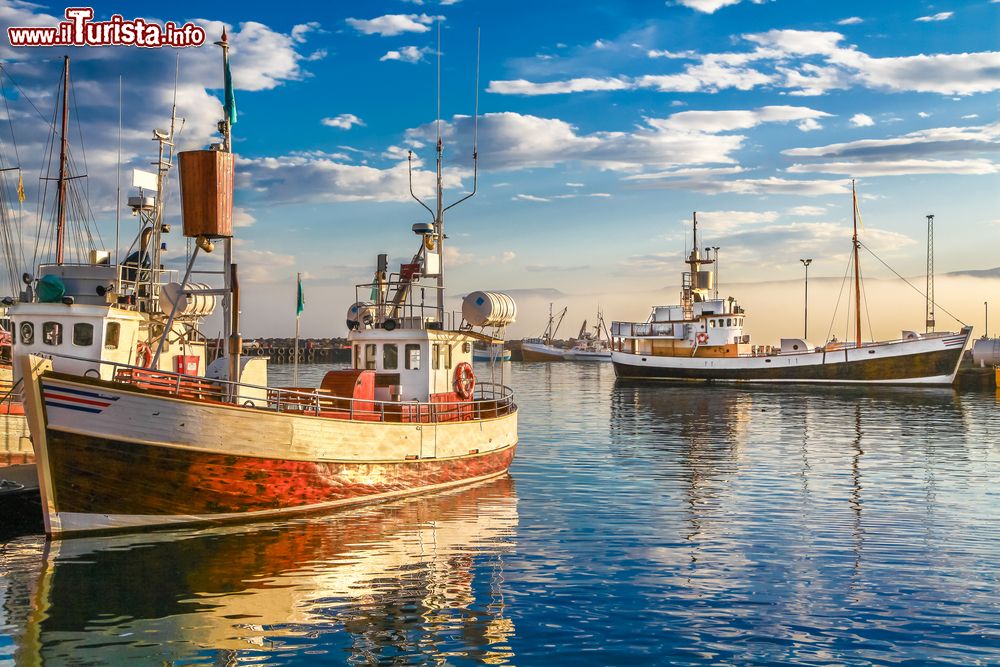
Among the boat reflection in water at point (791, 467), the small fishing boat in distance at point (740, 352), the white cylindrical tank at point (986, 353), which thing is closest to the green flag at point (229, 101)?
the boat reflection in water at point (791, 467)

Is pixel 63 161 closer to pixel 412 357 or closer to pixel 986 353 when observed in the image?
pixel 412 357

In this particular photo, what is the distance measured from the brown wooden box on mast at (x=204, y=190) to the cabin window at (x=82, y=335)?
6630 millimetres

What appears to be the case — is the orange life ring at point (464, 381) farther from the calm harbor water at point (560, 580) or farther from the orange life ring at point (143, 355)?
the orange life ring at point (143, 355)

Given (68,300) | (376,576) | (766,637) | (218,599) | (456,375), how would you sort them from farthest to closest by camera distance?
(456,375), (68,300), (376,576), (218,599), (766,637)

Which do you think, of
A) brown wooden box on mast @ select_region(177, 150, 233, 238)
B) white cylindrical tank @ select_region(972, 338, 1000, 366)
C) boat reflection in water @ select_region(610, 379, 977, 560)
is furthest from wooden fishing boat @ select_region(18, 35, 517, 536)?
white cylindrical tank @ select_region(972, 338, 1000, 366)

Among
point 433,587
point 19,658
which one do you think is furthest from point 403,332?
point 19,658

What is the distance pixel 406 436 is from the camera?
2197cm

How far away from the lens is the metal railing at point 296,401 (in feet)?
59.0

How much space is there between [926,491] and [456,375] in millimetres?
14191

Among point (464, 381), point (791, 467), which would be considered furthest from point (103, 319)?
point (791, 467)

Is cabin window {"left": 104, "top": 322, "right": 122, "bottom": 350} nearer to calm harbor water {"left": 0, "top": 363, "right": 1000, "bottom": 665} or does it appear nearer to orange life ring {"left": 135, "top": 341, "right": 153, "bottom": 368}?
orange life ring {"left": 135, "top": 341, "right": 153, "bottom": 368}

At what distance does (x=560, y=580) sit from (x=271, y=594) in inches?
196

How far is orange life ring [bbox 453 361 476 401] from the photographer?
25664mm

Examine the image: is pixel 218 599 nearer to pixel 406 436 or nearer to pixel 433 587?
pixel 433 587
